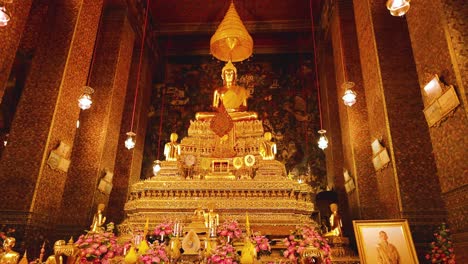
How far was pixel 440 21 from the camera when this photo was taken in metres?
3.81

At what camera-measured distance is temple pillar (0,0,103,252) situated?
16.2ft

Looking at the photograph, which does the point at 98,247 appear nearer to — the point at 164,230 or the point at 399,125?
the point at 164,230

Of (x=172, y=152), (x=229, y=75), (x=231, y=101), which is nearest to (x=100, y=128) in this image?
(x=172, y=152)

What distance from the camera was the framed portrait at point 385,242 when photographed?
3711mm

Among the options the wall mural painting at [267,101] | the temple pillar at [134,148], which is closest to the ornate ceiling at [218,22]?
the wall mural painting at [267,101]

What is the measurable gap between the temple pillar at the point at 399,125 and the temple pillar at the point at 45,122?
211 inches

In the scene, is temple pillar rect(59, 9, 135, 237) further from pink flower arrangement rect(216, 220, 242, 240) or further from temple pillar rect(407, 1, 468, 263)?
temple pillar rect(407, 1, 468, 263)

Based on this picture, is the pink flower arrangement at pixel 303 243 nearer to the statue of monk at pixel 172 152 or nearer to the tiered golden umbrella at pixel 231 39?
the statue of monk at pixel 172 152

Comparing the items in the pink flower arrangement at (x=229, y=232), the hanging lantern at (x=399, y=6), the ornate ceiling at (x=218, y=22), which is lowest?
the pink flower arrangement at (x=229, y=232)

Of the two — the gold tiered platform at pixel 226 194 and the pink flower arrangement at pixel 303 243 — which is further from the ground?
the gold tiered platform at pixel 226 194

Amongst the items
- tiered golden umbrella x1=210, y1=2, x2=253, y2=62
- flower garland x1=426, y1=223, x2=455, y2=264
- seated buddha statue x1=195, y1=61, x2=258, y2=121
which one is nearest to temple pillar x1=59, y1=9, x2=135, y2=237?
seated buddha statue x1=195, y1=61, x2=258, y2=121

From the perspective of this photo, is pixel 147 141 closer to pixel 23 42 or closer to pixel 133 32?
pixel 133 32

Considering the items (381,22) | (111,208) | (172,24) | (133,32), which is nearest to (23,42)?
(133,32)

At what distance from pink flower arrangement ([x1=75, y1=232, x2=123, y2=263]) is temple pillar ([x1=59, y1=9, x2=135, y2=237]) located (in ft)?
8.73
